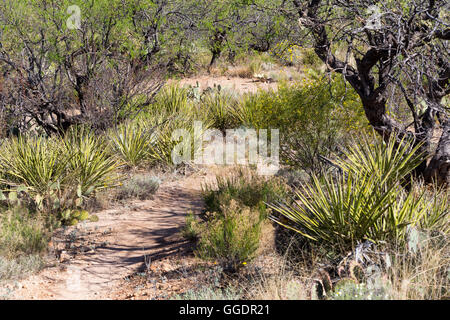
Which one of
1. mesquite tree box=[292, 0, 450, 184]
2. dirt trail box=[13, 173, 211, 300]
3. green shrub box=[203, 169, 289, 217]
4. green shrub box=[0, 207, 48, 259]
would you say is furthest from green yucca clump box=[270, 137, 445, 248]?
green shrub box=[0, 207, 48, 259]

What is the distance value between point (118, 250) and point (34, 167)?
6.66 feet

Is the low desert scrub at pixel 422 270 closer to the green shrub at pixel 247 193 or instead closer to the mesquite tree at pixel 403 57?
the mesquite tree at pixel 403 57

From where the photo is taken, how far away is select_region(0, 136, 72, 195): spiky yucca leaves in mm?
6863

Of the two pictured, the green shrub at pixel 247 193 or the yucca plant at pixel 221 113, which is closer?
the green shrub at pixel 247 193

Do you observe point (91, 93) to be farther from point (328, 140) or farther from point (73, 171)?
point (328, 140)

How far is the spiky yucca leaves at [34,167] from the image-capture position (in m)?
6.86

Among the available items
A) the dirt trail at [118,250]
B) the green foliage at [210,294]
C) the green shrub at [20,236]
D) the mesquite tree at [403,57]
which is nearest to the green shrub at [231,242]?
the green foliage at [210,294]

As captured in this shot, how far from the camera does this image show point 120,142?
9.20 m

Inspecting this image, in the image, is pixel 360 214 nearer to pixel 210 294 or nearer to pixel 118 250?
pixel 210 294

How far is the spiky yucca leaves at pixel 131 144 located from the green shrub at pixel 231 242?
420 centimetres

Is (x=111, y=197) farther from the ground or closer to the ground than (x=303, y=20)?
closer to the ground
